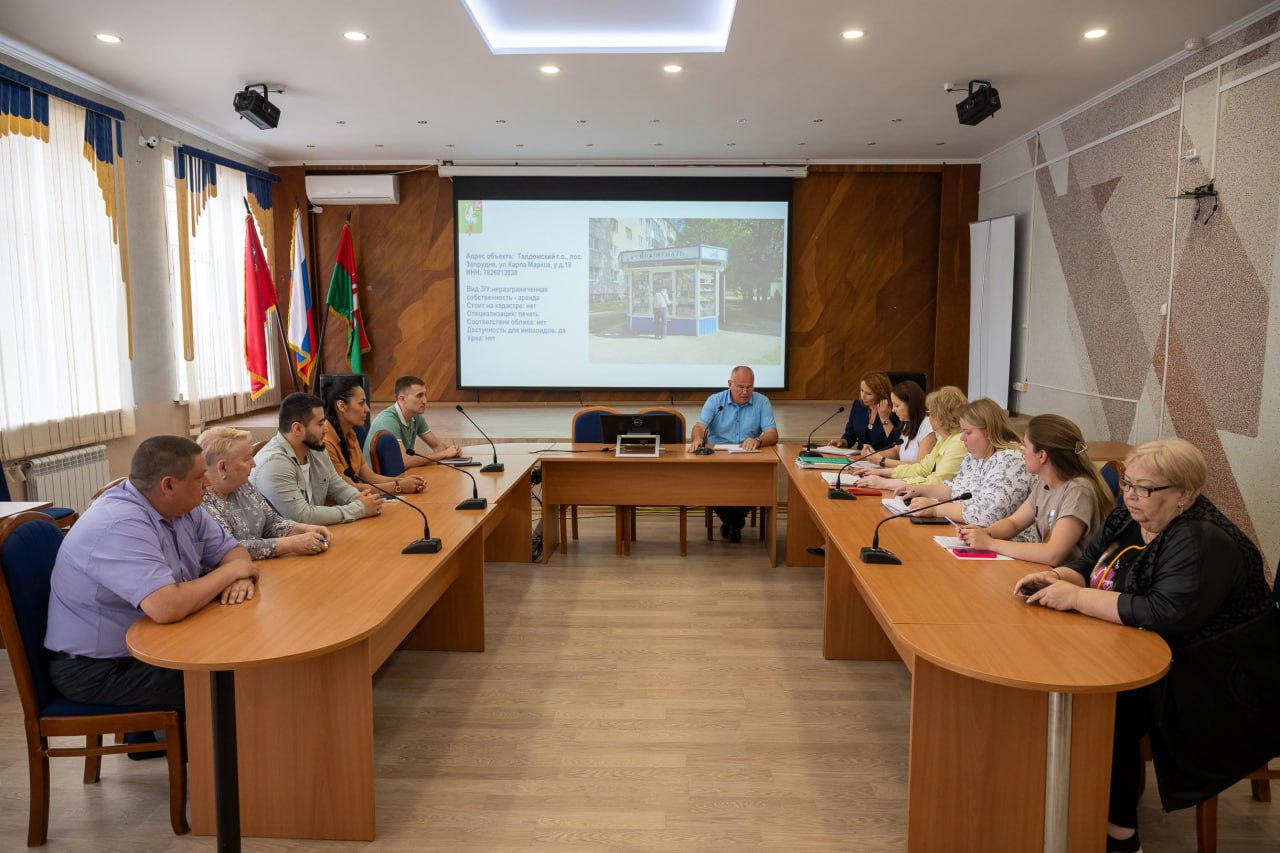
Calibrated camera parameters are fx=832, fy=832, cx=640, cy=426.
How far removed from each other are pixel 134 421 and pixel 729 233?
562 cm

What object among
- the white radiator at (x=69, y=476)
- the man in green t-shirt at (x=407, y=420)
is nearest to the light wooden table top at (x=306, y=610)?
the man in green t-shirt at (x=407, y=420)

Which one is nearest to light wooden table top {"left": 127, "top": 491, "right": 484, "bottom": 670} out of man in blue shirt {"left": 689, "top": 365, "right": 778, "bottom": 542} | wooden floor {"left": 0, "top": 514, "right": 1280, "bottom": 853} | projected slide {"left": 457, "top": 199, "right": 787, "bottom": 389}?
wooden floor {"left": 0, "top": 514, "right": 1280, "bottom": 853}

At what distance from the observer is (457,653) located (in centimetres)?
376

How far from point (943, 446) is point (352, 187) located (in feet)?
21.8

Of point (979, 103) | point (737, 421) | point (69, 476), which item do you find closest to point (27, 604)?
point (69, 476)

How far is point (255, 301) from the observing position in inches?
306

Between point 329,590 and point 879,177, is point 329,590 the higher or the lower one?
the lower one

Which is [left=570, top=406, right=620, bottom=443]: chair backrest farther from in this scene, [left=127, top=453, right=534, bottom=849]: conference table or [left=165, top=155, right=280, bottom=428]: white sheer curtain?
[left=165, top=155, right=280, bottom=428]: white sheer curtain

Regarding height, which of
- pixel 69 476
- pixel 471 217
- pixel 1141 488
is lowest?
pixel 69 476

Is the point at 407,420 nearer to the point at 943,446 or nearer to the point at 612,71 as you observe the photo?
the point at 612,71

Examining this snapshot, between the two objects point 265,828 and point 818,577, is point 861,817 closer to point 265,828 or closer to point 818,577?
point 265,828

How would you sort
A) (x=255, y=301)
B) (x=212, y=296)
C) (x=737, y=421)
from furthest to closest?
(x=255, y=301) < (x=212, y=296) < (x=737, y=421)

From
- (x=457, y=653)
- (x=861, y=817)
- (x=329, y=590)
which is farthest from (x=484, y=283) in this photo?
(x=861, y=817)

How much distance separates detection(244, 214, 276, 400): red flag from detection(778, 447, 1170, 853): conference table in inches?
274
